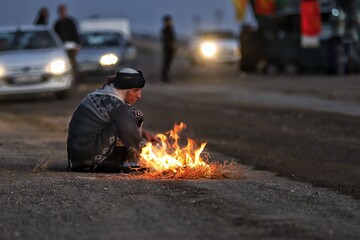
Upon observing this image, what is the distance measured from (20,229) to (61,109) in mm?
12818

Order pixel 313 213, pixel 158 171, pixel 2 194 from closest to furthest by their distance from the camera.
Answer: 1. pixel 313 213
2. pixel 2 194
3. pixel 158 171

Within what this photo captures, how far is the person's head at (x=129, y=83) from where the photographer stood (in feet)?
31.4

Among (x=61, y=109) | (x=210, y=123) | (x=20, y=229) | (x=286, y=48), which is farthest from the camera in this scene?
(x=286, y=48)

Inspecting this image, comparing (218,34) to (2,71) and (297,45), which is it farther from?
(2,71)

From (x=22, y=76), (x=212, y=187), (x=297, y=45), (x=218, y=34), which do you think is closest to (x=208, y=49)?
(x=218, y=34)

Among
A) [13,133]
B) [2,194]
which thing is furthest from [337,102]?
[2,194]

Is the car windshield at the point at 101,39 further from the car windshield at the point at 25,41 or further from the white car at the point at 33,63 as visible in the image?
the car windshield at the point at 25,41

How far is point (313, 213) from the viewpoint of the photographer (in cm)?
754

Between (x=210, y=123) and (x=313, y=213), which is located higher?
(x=313, y=213)

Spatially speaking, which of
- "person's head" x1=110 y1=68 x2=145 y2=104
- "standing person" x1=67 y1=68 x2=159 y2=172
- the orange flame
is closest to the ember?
the orange flame

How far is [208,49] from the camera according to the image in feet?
149

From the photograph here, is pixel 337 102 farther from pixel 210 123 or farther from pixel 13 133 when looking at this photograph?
pixel 13 133

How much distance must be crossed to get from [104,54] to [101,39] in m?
1.60

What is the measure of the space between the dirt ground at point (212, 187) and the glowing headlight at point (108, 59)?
10.8 metres
